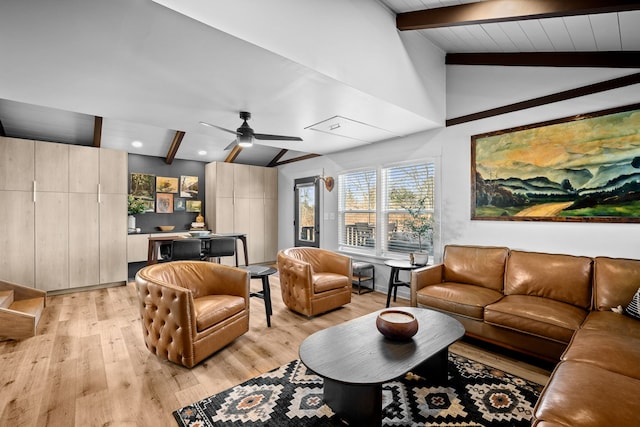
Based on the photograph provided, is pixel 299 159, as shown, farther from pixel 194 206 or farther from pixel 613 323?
pixel 613 323

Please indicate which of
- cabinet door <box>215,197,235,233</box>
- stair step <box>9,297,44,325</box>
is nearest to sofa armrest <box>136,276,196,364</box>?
stair step <box>9,297,44,325</box>

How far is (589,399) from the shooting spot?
132cm

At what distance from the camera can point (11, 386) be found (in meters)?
2.21

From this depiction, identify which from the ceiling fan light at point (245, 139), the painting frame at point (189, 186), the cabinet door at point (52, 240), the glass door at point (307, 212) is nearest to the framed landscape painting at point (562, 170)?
the ceiling fan light at point (245, 139)

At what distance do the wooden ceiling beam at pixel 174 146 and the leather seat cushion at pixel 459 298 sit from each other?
4949 mm

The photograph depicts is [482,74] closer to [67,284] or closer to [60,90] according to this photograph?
[60,90]

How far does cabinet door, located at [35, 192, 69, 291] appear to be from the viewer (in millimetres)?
4508

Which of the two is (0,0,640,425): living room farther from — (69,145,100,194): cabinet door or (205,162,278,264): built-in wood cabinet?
(205,162,278,264): built-in wood cabinet

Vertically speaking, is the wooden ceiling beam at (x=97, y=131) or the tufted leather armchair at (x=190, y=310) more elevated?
the wooden ceiling beam at (x=97, y=131)

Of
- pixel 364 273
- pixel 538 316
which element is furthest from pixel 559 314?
pixel 364 273

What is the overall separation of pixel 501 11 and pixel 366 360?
2.94 m

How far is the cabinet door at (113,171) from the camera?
5027mm

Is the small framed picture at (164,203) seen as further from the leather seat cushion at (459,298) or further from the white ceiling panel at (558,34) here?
the white ceiling panel at (558,34)

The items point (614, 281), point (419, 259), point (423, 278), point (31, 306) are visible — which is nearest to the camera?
point (614, 281)
